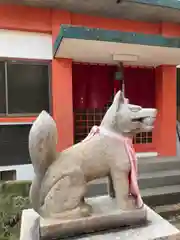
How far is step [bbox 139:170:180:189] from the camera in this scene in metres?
3.58

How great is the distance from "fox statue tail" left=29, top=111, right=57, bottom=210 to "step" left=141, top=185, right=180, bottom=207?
2.20m

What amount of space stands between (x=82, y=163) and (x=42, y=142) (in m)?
0.26

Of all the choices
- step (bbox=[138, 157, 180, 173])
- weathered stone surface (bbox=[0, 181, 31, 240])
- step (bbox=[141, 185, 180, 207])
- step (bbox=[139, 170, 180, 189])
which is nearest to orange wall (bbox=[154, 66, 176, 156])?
step (bbox=[138, 157, 180, 173])

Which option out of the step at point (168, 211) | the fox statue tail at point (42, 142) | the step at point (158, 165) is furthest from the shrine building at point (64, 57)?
the fox statue tail at point (42, 142)

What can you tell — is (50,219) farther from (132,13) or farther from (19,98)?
(132,13)

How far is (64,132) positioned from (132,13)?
2.51 metres

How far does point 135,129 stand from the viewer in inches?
57.1

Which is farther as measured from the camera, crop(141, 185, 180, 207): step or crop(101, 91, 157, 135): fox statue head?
crop(141, 185, 180, 207): step

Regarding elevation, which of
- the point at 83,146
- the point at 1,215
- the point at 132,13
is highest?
the point at 132,13

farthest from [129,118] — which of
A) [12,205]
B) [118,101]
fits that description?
[12,205]

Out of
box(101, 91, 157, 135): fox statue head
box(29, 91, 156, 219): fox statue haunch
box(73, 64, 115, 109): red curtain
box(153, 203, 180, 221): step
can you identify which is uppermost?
box(73, 64, 115, 109): red curtain

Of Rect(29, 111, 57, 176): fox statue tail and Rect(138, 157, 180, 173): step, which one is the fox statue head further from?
Rect(138, 157, 180, 173): step

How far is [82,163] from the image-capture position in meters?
1.38

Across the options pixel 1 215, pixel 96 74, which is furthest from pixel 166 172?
pixel 1 215
